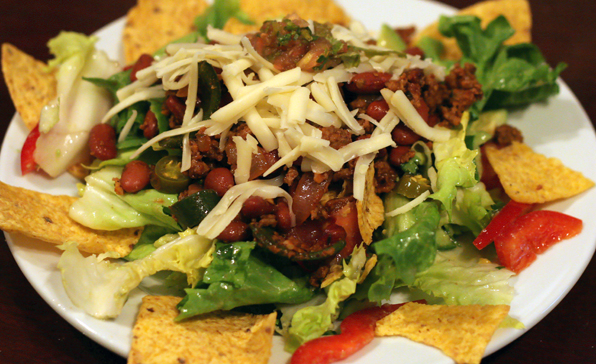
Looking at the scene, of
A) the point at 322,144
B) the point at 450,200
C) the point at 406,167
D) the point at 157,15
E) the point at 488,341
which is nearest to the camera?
the point at 488,341

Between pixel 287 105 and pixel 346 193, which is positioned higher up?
pixel 287 105

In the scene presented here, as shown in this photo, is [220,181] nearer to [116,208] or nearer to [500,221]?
[116,208]

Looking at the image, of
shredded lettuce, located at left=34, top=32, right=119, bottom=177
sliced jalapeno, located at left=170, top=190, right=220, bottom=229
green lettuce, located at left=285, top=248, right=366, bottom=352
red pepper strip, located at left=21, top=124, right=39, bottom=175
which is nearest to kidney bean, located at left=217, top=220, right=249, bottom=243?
sliced jalapeno, located at left=170, top=190, right=220, bottom=229

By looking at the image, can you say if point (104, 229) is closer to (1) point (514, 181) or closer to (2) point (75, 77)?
(2) point (75, 77)

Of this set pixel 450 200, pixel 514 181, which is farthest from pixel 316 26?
pixel 514 181

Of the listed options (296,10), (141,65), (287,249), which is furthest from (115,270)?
(296,10)

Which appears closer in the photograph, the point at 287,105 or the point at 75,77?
the point at 287,105

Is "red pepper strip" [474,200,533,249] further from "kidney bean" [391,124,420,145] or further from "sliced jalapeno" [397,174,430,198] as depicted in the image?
"kidney bean" [391,124,420,145]

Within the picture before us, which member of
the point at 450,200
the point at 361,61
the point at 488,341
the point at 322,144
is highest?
the point at 361,61
